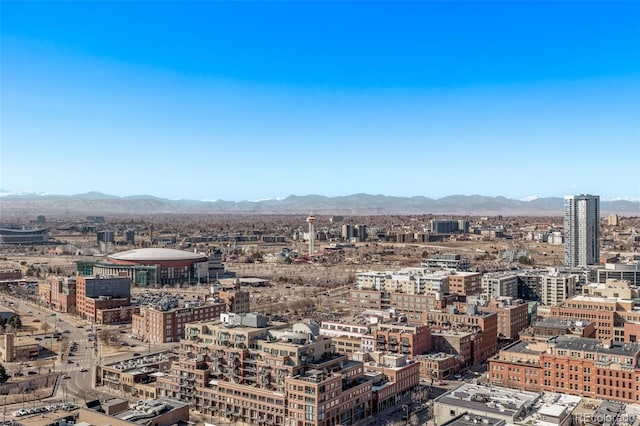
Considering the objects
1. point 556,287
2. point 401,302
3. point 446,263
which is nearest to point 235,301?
point 401,302

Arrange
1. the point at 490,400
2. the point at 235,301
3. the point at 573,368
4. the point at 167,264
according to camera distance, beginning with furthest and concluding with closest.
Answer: the point at 167,264, the point at 235,301, the point at 573,368, the point at 490,400

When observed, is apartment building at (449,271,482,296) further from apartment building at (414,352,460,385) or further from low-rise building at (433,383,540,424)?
low-rise building at (433,383,540,424)

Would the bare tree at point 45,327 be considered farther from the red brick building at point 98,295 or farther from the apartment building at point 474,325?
the apartment building at point 474,325

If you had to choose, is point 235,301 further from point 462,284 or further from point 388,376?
point 388,376

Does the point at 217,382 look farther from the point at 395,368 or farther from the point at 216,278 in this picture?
the point at 216,278

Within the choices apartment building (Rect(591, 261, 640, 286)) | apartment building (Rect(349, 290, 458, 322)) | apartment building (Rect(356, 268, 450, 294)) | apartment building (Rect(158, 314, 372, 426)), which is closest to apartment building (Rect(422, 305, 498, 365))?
apartment building (Rect(349, 290, 458, 322))

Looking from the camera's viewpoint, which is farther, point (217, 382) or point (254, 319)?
point (254, 319)

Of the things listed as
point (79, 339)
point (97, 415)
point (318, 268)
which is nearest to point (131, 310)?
point (79, 339)

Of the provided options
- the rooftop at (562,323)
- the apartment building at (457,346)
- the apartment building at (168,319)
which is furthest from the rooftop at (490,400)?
the apartment building at (168,319)
